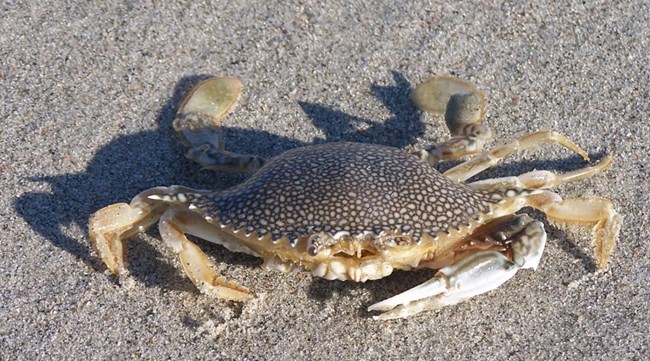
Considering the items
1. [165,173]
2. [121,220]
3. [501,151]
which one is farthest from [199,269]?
[501,151]

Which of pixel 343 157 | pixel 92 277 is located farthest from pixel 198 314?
pixel 343 157

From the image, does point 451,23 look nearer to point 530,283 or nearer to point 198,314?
point 530,283

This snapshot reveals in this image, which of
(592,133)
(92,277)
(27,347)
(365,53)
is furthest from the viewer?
(365,53)

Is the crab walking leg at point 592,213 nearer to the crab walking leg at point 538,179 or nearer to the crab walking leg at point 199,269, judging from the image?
the crab walking leg at point 538,179

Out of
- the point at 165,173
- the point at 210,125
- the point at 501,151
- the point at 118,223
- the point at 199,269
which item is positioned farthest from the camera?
the point at 210,125

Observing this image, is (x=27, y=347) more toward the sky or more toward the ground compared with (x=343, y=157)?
more toward the ground

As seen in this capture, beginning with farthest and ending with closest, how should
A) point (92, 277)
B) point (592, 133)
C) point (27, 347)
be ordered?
point (592, 133)
point (92, 277)
point (27, 347)

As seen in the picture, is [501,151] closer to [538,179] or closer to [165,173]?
[538,179]
